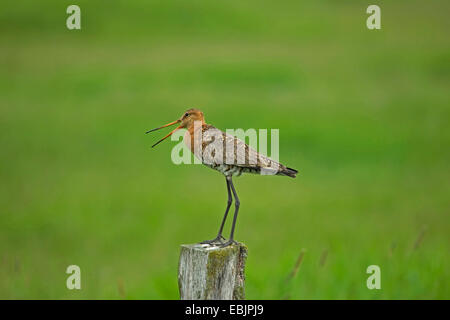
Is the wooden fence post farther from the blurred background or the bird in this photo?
the blurred background

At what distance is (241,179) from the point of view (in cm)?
1909

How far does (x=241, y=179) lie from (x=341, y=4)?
22.8 meters

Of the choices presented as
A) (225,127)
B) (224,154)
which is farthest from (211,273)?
(225,127)

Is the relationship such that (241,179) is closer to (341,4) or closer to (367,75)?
(367,75)

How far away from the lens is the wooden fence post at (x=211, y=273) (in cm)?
542

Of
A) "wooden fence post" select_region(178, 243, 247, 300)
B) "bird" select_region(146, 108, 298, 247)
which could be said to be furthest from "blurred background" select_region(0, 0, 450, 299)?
"wooden fence post" select_region(178, 243, 247, 300)

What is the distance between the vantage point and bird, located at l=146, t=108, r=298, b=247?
5871 millimetres

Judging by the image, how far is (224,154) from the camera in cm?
591

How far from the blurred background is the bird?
399 cm

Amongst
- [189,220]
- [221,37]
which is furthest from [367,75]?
[189,220]

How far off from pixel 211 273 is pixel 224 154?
3.53ft

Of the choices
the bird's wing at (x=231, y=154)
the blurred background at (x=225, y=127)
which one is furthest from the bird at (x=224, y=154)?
the blurred background at (x=225, y=127)

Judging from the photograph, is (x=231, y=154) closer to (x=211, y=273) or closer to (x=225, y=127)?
(x=211, y=273)

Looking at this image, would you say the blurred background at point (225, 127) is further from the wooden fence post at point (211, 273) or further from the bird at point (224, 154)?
the wooden fence post at point (211, 273)
